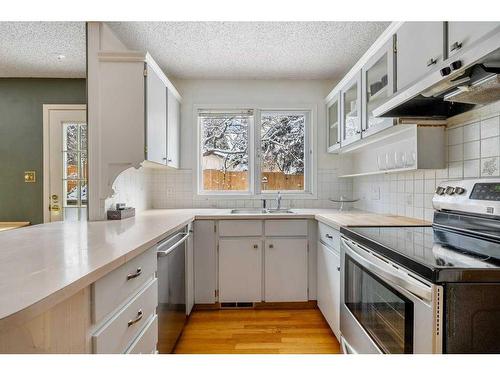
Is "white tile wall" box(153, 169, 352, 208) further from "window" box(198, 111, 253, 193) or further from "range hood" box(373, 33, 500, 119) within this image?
"range hood" box(373, 33, 500, 119)

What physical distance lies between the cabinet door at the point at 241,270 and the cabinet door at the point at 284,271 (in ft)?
0.29

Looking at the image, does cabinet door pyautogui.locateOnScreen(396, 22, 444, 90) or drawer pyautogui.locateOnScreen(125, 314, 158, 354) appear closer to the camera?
drawer pyautogui.locateOnScreen(125, 314, 158, 354)

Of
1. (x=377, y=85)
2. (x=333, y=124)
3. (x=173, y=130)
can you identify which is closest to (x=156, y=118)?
(x=173, y=130)

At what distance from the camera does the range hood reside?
1.06 m

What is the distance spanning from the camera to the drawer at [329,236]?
212cm

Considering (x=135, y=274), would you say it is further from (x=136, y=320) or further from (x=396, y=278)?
(x=396, y=278)

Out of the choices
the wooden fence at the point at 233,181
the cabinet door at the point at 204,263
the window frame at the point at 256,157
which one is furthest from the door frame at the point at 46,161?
the wooden fence at the point at 233,181

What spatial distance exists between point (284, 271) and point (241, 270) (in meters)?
0.38

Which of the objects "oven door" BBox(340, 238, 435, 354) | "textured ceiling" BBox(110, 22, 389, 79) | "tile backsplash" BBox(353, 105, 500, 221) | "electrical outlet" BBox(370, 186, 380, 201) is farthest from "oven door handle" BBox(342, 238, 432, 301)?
"textured ceiling" BBox(110, 22, 389, 79)

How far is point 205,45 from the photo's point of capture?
2559 millimetres

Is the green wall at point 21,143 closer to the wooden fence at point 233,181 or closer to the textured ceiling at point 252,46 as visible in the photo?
the textured ceiling at point 252,46

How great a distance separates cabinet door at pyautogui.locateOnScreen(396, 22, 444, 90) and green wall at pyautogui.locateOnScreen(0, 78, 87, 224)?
2259 millimetres

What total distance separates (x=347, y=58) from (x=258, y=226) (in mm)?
1773

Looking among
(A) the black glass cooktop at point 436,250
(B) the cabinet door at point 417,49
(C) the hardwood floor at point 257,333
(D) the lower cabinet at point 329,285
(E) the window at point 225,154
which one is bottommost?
(C) the hardwood floor at point 257,333
